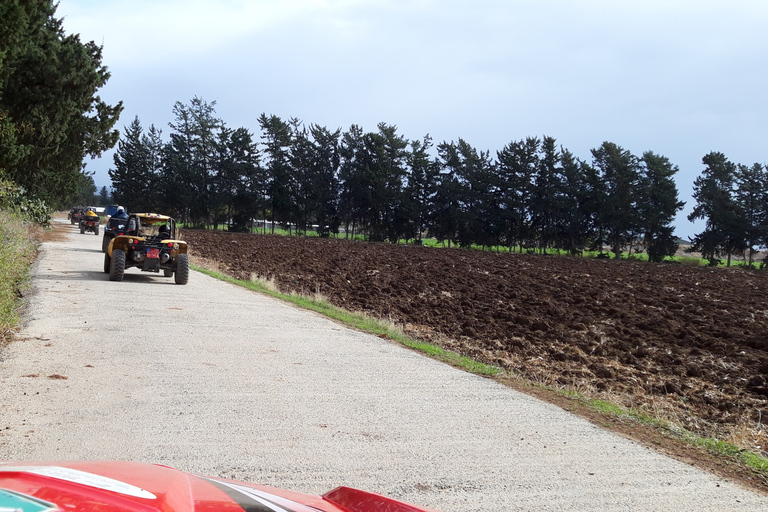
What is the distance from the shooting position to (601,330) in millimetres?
14570

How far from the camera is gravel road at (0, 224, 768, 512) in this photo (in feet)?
14.8

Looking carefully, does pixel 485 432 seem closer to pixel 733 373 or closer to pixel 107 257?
pixel 733 373

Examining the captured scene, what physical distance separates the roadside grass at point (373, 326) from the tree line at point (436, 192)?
60993 mm

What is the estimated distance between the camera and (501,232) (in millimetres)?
78188

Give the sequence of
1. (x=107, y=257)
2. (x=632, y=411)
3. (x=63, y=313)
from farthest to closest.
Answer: (x=107, y=257), (x=63, y=313), (x=632, y=411)

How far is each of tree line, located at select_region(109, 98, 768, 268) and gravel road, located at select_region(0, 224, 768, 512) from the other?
227 feet

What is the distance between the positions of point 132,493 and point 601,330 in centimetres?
1404

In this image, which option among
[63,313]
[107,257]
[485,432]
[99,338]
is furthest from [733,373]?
[107,257]

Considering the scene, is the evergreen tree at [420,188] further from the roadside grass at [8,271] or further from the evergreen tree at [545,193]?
the roadside grass at [8,271]

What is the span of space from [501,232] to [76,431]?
75.2 meters

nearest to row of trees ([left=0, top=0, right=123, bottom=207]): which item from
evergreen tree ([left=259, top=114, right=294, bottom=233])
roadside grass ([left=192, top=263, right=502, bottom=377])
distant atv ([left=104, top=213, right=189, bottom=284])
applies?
distant atv ([left=104, top=213, right=189, bottom=284])

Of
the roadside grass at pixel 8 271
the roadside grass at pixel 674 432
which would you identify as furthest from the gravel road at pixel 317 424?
the roadside grass at pixel 674 432

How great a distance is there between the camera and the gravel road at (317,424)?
451 cm

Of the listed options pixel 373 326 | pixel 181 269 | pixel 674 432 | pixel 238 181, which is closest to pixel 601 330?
pixel 373 326
